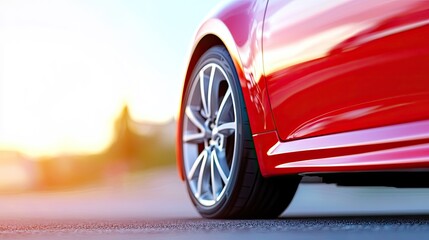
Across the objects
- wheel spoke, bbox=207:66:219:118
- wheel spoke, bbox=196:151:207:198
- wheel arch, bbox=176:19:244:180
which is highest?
wheel arch, bbox=176:19:244:180

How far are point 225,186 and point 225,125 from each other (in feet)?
0.94

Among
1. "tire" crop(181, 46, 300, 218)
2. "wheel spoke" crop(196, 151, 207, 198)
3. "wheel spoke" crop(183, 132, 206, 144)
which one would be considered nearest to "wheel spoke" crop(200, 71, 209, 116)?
"tire" crop(181, 46, 300, 218)

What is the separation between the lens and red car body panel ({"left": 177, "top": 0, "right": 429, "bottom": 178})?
3037mm

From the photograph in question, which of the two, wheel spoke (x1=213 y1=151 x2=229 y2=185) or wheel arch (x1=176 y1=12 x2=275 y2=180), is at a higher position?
wheel arch (x1=176 y1=12 x2=275 y2=180)

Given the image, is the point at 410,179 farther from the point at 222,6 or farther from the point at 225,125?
the point at 222,6

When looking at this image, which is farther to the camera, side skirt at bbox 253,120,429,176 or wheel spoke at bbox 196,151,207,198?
wheel spoke at bbox 196,151,207,198

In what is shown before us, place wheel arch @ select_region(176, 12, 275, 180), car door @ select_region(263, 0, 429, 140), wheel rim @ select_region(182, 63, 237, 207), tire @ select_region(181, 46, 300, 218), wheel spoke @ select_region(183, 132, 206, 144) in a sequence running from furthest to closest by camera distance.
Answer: wheel spoke @ select_region(183, 132, 206, 144) → wheel rim @ select_region(182, 63, 237, 207) → tire @ select_region(181, 46, 300, 218) → wheel arch @ select_region(176, 12, 275, 180) → car door @ select_region(263, 0, 429, 140)

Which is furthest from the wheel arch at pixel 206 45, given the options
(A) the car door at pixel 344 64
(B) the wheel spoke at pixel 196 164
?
(A) the car door at pixel 344 64

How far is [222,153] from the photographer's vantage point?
4188mm

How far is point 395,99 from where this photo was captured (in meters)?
3.12

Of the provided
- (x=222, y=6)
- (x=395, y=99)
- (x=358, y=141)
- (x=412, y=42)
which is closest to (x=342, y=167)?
(x=358, y=141)

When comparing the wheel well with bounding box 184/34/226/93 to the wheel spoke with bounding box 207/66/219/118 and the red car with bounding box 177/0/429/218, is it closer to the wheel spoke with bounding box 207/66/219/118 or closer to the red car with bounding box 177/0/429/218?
the red car with bounding box 177/0/429/218

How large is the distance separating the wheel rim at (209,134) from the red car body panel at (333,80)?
24cm

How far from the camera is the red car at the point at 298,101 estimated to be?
10.1ft
